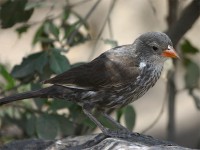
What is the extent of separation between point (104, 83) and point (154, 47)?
1.92 ft

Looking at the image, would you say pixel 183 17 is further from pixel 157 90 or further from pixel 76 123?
pixel 157 90

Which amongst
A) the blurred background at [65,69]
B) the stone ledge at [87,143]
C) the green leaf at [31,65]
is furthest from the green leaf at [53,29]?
the stone ledge at [87,143]

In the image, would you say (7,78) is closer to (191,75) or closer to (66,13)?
(66,13)

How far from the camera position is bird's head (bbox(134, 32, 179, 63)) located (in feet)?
21.9

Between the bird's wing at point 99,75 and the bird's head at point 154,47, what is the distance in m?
0.23

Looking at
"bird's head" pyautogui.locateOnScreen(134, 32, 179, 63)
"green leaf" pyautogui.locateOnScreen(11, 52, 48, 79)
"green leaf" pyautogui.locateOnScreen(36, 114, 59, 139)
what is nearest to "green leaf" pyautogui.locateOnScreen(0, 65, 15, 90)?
"green leaf" pyautogui.locateOnScreen(11, 52, 48, 79)

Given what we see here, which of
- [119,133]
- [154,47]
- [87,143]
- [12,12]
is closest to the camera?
[87,143]

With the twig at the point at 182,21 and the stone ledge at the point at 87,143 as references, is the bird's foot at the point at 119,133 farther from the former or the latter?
the twig at the point at 182,21

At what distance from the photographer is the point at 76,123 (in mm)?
7199

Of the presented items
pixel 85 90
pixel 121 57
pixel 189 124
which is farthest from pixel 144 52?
pixel 189 124

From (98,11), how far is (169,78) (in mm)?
3515

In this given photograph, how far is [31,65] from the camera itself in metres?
6.91

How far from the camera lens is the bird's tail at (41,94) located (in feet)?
21.3

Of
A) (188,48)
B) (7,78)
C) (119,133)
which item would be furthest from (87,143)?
(188,48)
